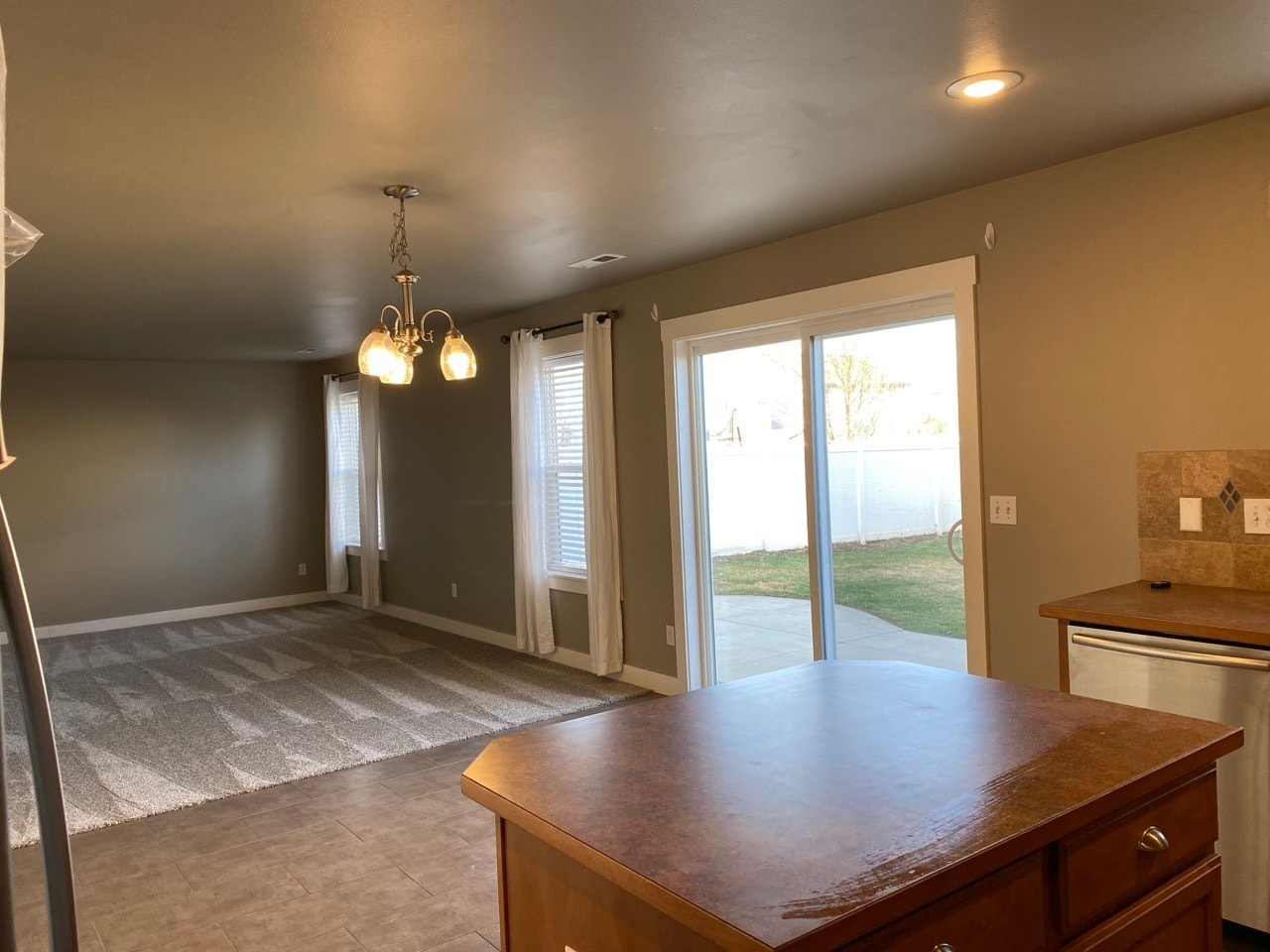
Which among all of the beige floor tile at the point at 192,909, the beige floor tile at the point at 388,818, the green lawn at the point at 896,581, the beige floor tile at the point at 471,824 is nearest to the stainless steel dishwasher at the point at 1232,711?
the green lawn at the point at 896,581

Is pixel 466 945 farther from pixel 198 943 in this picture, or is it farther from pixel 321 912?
pixel 198 943

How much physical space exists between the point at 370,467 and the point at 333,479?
0.98m

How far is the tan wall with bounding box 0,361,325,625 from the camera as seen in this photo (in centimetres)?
836

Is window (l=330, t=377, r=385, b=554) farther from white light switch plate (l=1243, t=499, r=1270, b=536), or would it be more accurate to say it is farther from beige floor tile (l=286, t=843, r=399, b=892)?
white light switch plate (l=1243, t=499, r=1270, b=536)

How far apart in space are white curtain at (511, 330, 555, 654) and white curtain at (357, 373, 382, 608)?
2531mm

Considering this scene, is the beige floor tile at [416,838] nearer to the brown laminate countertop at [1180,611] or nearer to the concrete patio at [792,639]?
the concrete patio at [792,639]

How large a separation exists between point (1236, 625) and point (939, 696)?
3.79 ft

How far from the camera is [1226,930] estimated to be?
2.73m

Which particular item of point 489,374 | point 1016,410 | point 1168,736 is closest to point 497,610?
point 489,374

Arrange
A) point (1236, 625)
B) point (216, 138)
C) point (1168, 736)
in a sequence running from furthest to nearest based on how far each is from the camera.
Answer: point (216, 138) < point (1236, 625) < point (1168, 736)

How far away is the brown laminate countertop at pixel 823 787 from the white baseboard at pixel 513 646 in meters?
3.61

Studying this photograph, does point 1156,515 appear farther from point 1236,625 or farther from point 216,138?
point 216,138

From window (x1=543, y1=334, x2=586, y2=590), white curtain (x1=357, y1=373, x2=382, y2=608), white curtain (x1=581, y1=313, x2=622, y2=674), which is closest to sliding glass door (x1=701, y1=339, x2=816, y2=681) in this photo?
white curtain (x1=581, y1=313, x2=622, y2=674)

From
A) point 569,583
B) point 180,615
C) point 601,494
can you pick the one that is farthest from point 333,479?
point 601,494
